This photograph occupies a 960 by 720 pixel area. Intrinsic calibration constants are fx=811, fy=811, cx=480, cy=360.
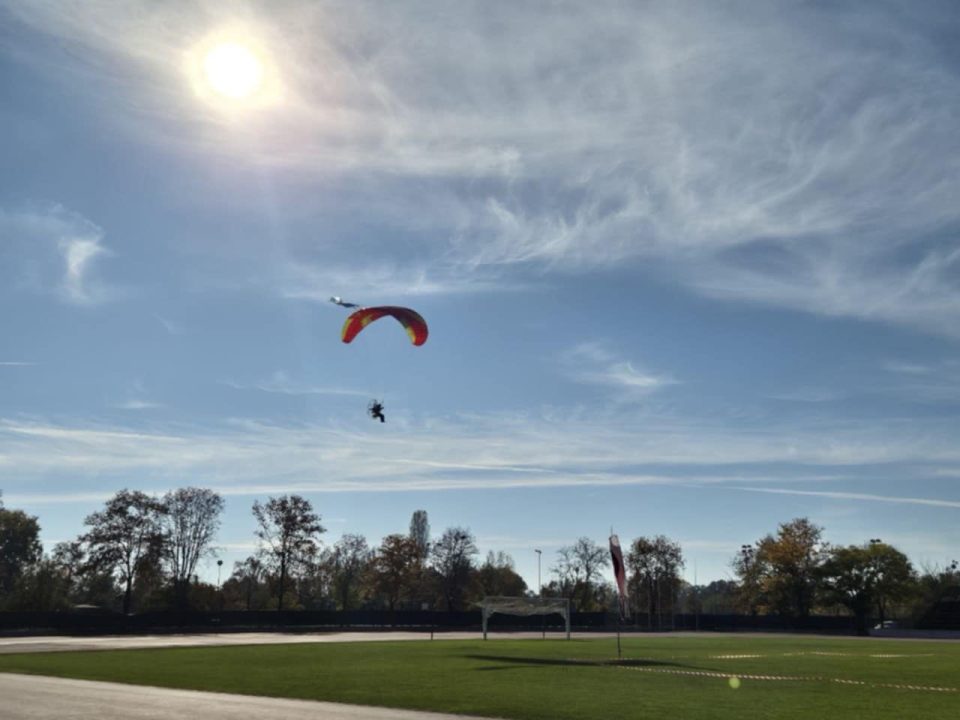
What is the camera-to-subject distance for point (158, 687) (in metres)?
22.7

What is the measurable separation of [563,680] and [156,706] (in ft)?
40.9

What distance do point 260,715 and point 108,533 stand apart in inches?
3090

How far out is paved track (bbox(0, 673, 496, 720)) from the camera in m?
16.6

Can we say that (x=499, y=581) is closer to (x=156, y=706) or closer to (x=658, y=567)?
(x=658, y=567)

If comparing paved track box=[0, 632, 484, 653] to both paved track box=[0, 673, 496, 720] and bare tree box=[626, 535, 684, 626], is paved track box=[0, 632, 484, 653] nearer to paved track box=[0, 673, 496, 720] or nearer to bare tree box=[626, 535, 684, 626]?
paved track box=[0, 673, 496, 720]

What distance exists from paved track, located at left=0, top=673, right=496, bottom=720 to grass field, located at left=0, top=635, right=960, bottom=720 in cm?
122

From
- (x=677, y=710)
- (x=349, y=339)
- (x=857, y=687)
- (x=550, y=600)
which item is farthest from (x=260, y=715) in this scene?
(x=550, y=600)

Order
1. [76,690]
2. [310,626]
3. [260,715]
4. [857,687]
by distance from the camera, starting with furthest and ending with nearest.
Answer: [310,626] < [857,687] < [76,690] < [260,715]

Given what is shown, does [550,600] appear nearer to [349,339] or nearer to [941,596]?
[349,339]

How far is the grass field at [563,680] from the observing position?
18406 millimetres

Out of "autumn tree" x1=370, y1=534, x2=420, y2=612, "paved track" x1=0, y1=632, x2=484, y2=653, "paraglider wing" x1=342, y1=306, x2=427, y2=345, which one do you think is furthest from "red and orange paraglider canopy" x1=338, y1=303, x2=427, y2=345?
"autumn tree" x1=370, y1=534, x2=420, y2=612

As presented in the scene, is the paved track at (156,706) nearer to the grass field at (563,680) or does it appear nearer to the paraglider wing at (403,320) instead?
the grass field at (563,680)

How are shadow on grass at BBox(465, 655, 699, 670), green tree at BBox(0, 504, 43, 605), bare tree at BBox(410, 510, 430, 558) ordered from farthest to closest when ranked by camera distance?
1. bare tree at BBox(410, 510, 430, 558)
2. green tree at BBox(0, 504, 43, 605)
3. shadow on grass at BBox(465, 655, 699, 670)

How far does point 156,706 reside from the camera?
718 inches
